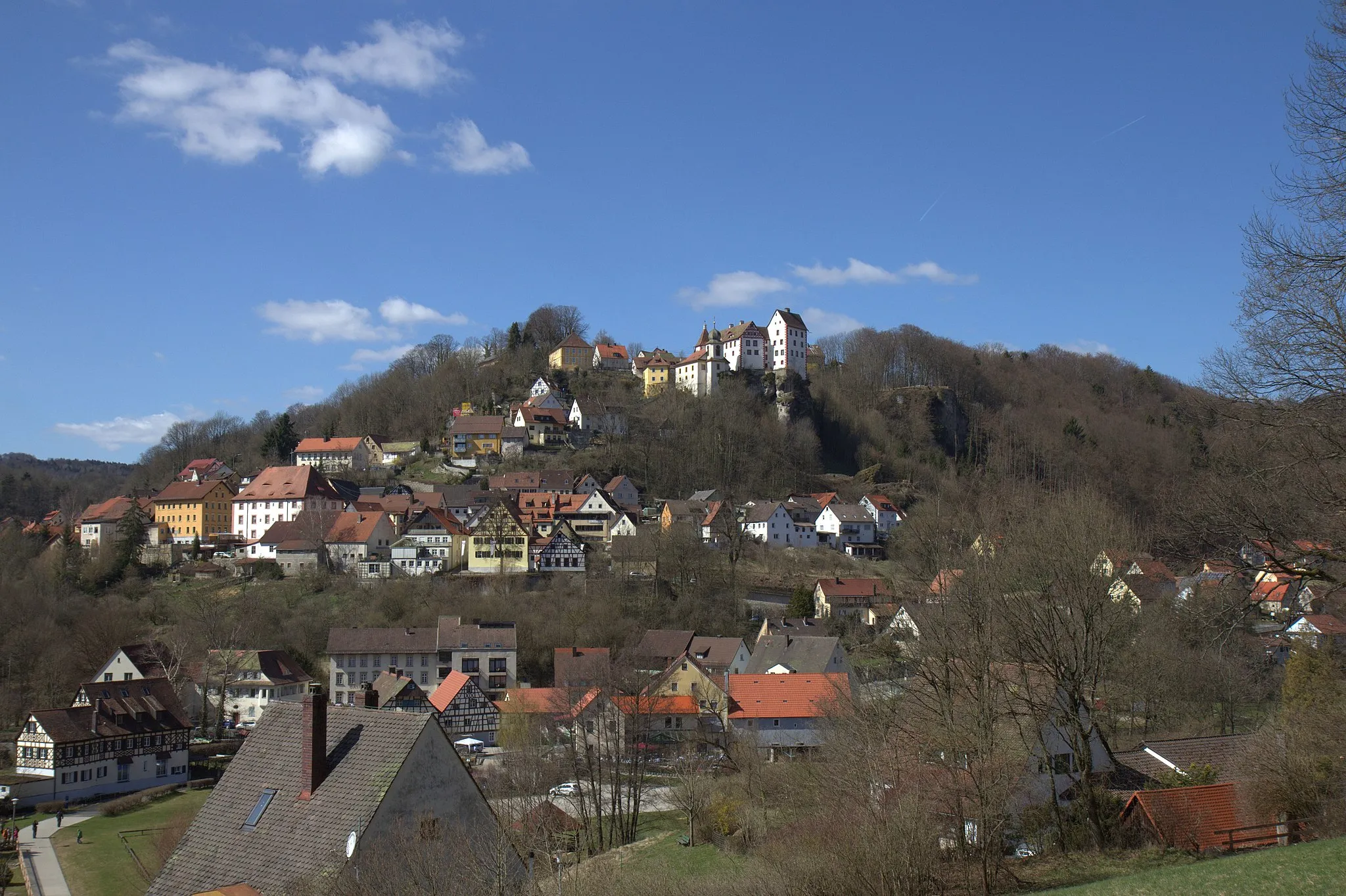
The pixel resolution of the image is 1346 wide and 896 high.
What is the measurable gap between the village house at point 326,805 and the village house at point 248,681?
36.7m

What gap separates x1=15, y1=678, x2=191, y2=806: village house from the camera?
38281 millimetres

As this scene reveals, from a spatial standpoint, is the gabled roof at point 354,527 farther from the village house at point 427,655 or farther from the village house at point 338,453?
the village house at point 338,453

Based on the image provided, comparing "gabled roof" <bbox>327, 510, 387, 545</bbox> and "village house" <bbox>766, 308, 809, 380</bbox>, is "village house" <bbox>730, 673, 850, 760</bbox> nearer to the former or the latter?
"gabled roof" <bbox>327, 510, 387, 545</bbox>

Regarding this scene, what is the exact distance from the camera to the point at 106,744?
40.0m

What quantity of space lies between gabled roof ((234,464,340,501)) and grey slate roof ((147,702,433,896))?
63.4 m

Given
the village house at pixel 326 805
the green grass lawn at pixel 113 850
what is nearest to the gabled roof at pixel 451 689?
the green grass lawn at pixel 113 850

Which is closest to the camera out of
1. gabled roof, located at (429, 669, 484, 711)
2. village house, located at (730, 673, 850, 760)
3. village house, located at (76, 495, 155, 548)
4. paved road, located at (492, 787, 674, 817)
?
paved road, located at (492, 787, 674, 817)

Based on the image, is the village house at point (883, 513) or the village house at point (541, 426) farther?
the village house at point (541, 426)

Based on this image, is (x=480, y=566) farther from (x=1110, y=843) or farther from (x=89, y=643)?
(x=1110, y=843)

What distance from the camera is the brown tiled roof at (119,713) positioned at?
38875mm

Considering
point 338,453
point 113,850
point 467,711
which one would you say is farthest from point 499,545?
point 113,850

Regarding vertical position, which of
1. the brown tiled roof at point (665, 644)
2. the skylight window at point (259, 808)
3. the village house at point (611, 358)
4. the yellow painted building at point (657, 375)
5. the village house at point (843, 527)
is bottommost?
the brown tiled roof at point (665, 644)

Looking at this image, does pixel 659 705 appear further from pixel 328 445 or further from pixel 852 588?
pixel 328 445

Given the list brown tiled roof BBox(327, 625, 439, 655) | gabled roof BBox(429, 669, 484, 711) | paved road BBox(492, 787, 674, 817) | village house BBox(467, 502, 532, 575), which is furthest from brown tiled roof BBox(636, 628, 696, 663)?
village house BBox(467, 502, 532, 575)
